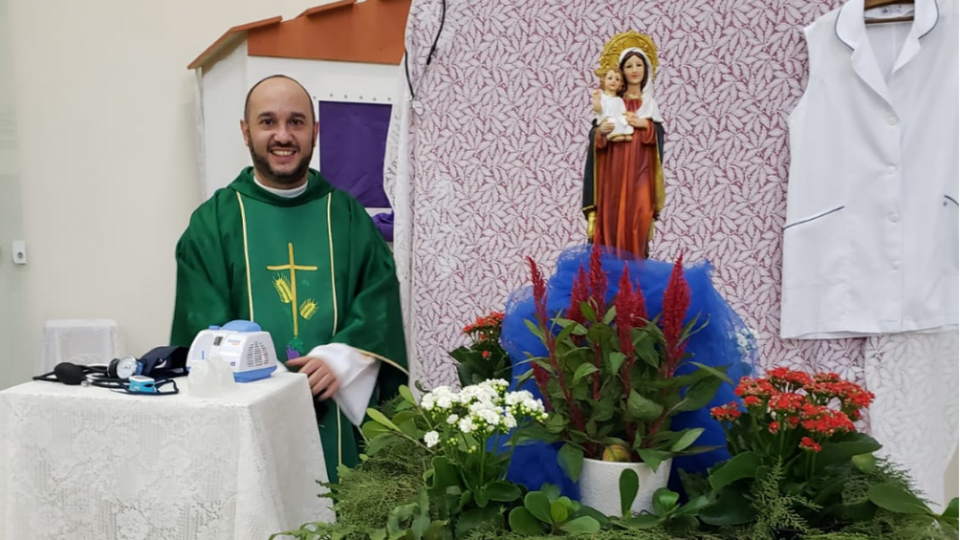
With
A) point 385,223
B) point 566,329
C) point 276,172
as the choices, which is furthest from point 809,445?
point 385,223

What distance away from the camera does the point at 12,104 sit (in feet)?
10.8

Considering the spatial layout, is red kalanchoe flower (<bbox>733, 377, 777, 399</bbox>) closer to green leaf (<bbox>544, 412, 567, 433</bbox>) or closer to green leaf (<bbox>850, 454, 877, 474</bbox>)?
green leaf (<bbox>850, 454, 877, 474</bbox>)

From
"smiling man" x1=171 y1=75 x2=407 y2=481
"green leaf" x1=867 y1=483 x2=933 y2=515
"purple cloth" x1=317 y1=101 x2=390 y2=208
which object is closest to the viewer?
"green leaf" x1=867 y1=483 x2=933 y2=515

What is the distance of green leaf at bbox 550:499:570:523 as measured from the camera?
1047 mm

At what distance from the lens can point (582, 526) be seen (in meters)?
1.04

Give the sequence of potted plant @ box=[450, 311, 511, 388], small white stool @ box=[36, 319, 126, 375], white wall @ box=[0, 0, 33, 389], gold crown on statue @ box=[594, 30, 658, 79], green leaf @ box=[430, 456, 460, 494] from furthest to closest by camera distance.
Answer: small white stool @ box=[36, 319, 126, 375], white wall @ box=[0, 0, 33, 389], gold crown on statue @ box=[594, 30, 658, 79], potted plant @ box=[450, 311, 511, 388], green leaf @ box=[430, 456, 460, 494]

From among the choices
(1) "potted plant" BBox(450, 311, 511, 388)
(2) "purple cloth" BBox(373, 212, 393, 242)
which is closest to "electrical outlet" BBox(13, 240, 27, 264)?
(2) "purple cloth" BBox(373, 212, 393, 242)

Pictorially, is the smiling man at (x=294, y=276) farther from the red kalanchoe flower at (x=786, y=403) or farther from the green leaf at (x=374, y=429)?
the red kalanchoe flower at (x=786, y=403)

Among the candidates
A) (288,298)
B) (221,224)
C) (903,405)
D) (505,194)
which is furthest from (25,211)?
(903,405)

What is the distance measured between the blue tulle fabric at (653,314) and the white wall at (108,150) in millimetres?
2664

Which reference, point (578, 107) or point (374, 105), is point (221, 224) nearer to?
point (374, 105)

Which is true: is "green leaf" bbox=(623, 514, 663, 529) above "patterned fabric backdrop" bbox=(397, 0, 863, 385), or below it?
below

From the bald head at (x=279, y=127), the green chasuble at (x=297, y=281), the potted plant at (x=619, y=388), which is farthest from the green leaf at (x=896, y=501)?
the bald head at (x=279, y=127)

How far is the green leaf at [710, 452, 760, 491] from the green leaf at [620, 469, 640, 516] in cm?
11
